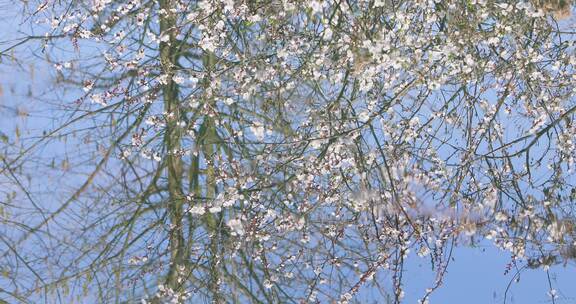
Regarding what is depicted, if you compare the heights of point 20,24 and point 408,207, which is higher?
point 20,24

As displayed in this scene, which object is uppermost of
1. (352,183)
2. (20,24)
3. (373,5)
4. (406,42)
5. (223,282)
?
(20,24)

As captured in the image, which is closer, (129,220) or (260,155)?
(260,155)

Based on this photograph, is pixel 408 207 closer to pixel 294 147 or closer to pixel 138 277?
pixel 294 147

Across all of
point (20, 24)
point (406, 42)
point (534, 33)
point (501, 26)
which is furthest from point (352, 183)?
point (20, 24)

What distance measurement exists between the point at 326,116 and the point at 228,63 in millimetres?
1182

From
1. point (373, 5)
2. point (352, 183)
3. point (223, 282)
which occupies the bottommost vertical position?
point (223, 282)

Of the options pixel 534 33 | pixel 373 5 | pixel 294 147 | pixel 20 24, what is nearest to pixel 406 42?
pixel 373 5

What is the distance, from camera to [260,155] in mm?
6594

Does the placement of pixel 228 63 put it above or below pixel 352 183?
above

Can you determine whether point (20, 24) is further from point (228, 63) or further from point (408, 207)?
point (408, 207)

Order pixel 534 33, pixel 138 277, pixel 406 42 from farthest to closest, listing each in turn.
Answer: pixel 534 33 → pixel 138 277 → pixel 406 42

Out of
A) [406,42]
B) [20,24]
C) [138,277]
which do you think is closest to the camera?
[406,42]

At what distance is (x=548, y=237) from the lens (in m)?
6.63

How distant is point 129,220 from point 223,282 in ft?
4.35
